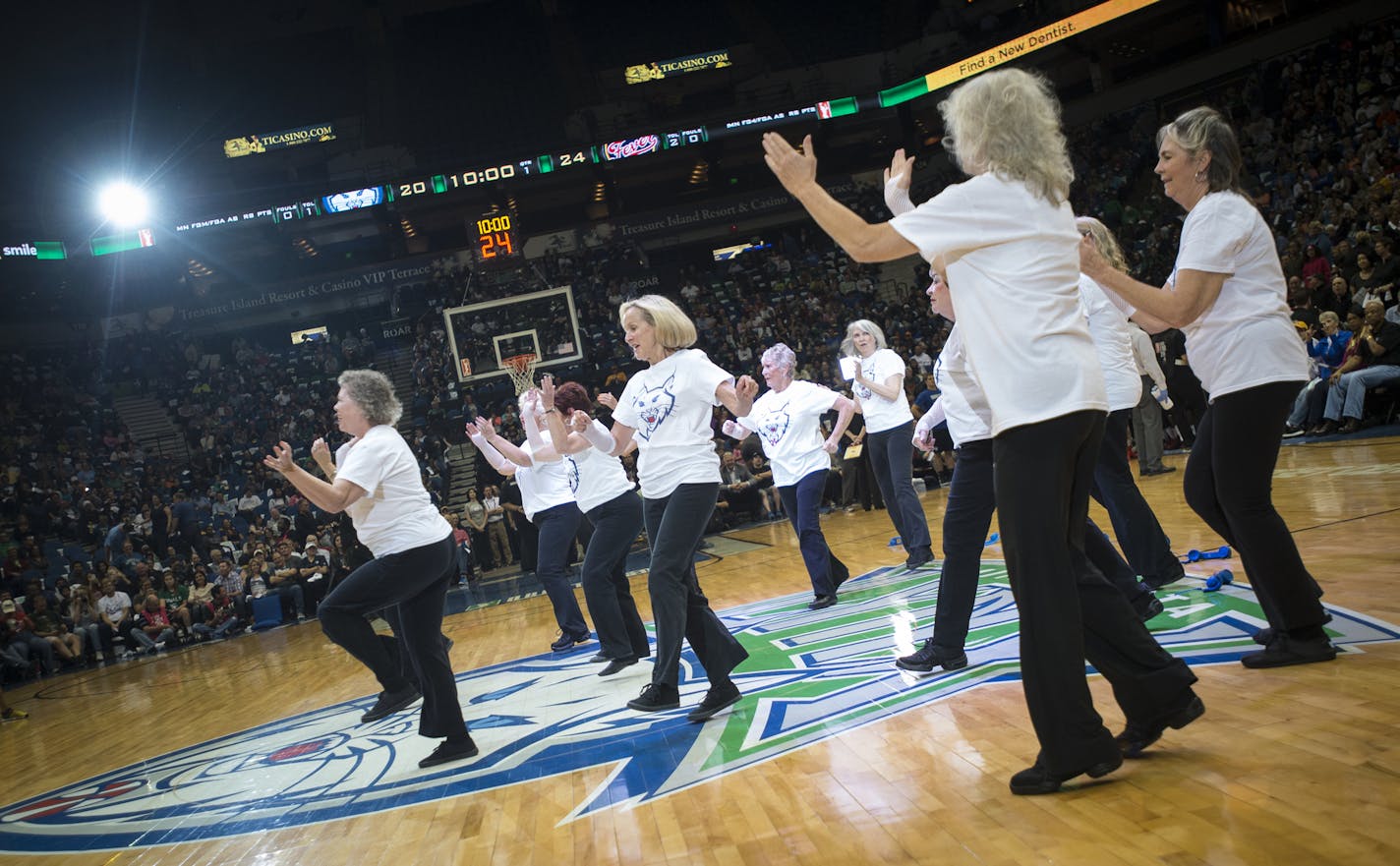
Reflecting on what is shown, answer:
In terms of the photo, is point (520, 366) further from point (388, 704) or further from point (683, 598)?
point (683, 598)

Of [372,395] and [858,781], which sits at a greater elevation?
[372,395]

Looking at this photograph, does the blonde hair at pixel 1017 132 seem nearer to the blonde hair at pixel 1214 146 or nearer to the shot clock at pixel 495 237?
the blonde hair at pixel 1214 146

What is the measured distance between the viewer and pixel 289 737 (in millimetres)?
5582

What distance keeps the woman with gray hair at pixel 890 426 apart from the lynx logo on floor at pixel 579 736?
1.35 meters

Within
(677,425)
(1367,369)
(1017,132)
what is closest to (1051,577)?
(1017,132)

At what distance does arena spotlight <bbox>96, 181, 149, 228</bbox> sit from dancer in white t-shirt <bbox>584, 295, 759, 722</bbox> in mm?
25606

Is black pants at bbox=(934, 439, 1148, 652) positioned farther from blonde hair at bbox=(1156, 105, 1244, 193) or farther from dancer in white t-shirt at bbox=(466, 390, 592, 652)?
dancer in white t-shirt at bbox=(466, 390, 592, 652)

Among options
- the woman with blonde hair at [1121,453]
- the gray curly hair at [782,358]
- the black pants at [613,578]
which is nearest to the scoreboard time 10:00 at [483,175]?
the gray curly hair at [782,358]

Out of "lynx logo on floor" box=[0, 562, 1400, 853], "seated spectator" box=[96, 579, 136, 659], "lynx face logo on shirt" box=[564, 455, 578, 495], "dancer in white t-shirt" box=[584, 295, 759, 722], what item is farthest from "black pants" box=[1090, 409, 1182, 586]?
"seated spectator" box=[96, 579, 136, 659]

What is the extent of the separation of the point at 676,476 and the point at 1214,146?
7.88 ft

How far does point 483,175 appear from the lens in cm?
2462

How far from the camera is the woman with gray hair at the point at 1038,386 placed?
7.95ft

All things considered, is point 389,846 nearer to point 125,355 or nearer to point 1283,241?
point 1283,241

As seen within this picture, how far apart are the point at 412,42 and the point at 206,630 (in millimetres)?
24210
